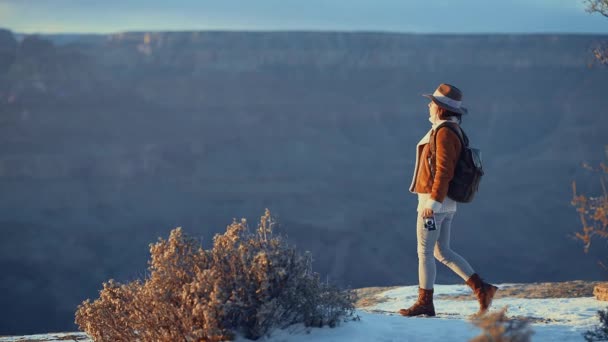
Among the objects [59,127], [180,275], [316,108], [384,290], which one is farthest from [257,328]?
[316,108]

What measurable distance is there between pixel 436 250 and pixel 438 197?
1.71 ft

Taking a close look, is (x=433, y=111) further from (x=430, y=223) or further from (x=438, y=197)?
(x=430, y=223)

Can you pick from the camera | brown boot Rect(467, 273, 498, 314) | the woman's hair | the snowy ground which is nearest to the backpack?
the woman's hair

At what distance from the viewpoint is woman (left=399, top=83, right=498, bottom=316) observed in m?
6.32

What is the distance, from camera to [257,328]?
5848 millimetres

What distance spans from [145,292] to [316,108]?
4366 centimetres

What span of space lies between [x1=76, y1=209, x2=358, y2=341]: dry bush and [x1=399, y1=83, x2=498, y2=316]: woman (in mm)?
619

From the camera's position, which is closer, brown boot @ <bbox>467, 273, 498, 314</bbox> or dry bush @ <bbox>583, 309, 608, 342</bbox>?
dry bush @ <bbox>583, 309, 608, 342</bbox>

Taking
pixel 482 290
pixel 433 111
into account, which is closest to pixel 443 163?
pixel 433 111

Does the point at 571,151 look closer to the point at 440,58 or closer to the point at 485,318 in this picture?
the point at 440,58

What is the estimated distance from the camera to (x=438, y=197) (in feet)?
20.7

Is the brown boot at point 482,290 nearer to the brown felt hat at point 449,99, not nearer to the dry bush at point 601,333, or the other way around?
the dry bush at point 601,333

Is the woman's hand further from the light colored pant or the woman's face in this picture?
the woman's face

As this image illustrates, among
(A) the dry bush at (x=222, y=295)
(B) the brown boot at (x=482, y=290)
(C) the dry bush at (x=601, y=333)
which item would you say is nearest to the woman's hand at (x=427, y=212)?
(B) the brown boot at (x=482, y=290)
